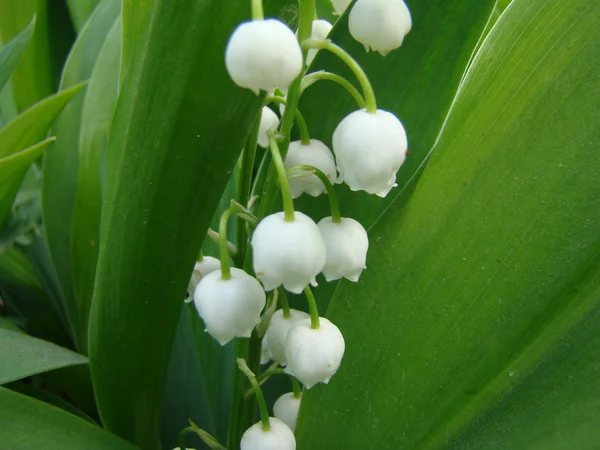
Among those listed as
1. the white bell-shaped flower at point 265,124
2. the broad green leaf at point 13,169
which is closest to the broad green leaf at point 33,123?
the broad green leaf at point 13,169

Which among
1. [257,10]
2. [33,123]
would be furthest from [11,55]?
[257,10]

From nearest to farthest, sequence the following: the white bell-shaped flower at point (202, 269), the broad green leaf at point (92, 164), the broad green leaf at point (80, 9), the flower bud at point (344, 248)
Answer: the flower bud at point (344, 248) → the white bell-shaped flower at point (202, 269) → the broad green leaf at point (92, 164) → the broad green leaf at point (80, 9)

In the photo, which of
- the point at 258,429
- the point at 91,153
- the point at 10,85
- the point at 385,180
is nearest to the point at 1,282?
the point at 91,153

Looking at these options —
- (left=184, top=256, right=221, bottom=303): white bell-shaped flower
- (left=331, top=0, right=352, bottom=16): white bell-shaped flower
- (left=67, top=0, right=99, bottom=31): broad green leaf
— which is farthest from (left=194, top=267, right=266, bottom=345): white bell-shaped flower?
(left=67, top=0, right=99, bottom=31): broad green leaf

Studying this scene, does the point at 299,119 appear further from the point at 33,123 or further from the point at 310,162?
the point at 33,123

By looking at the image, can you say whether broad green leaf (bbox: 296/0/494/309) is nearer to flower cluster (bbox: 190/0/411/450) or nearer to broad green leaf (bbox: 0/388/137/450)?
flower cluster (bbox: 190/0/411/450)

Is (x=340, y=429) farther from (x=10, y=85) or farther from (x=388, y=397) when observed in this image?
(x=10, y=85)

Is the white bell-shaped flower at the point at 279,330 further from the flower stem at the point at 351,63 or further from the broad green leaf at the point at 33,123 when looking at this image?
the broad green leaf at the point at 33,123
